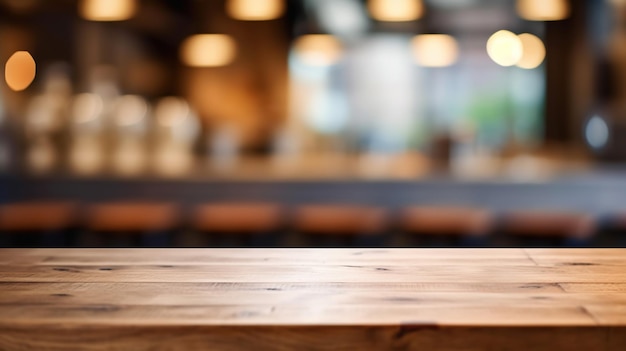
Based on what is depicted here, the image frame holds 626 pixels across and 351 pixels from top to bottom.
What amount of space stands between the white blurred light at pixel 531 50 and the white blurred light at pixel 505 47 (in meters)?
0.08

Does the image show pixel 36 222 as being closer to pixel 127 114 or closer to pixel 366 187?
pixel 127 114

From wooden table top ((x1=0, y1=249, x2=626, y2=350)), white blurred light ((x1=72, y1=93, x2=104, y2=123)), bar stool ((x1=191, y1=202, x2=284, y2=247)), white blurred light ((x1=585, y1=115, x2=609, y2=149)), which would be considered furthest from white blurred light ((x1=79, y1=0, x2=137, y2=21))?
white blurred light ((x1=585, y1=115, x2=609, y2=149))

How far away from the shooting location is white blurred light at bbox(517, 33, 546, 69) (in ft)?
29.6

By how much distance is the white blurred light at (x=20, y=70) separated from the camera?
22.0ft

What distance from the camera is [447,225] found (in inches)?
131

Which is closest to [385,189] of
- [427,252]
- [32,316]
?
[427,252]

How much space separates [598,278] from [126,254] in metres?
0.80

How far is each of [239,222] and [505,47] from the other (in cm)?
673

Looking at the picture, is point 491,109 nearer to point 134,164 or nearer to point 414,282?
point 134,164

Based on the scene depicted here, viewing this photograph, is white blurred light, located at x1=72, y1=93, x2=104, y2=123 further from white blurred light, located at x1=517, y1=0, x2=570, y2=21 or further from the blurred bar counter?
white blurred light, located at x1=517, y1=0, x2=570, y2=21

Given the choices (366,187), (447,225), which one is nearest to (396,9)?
(366,187)

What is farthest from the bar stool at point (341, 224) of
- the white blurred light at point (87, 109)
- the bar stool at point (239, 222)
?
the white blurred light at point (87, 109)

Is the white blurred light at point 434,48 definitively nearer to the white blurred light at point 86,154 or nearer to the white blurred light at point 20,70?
the white blurred light at point 20,70

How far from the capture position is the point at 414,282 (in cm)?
95
